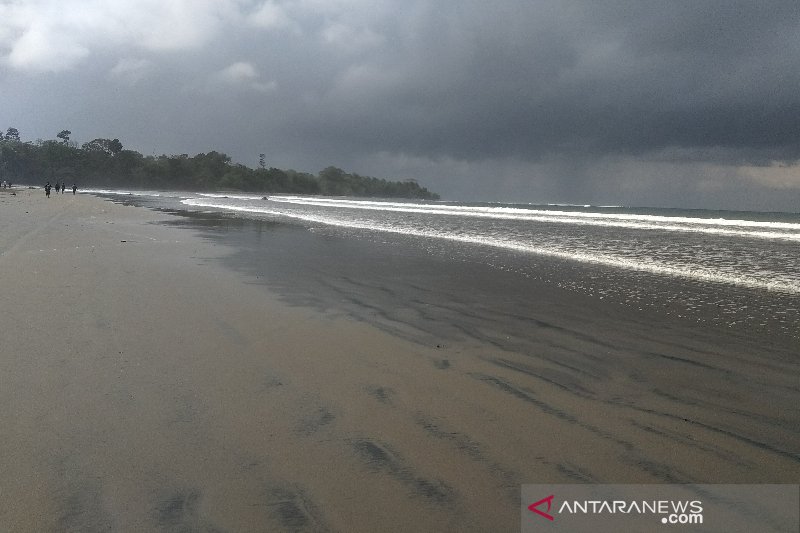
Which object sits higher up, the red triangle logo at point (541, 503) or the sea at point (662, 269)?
the sea at point (662, 269)

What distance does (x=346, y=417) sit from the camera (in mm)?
3697

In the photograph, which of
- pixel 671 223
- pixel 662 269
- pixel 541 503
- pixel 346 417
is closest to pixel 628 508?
pixel 541 503

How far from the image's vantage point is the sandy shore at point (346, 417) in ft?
8.65

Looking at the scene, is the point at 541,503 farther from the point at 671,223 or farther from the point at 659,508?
the point at 671,223

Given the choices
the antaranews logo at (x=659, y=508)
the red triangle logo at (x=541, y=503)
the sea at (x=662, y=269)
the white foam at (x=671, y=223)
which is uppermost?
the white foam at (x=671, y=223)

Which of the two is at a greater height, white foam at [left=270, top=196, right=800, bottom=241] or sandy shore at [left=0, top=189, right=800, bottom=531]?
white foam at [left=270, top=196, right=800, bottom=241]

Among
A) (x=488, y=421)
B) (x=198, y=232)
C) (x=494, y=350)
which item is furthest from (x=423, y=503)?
(x=198, y=232)

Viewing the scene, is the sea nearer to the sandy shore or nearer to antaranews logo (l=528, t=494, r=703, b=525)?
the sandy shore

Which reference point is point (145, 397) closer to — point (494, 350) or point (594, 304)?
point (494, 350)

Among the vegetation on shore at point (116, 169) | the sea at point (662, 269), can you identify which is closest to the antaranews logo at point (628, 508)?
the sea at point (662, 269)

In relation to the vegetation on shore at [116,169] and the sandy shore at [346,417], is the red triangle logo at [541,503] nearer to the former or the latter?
the sandy shore at [346,417]

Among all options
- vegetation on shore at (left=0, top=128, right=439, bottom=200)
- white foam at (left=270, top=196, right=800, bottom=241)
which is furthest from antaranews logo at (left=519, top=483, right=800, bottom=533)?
vegetation on shore at (left=0, top=128, right=439, bottom=200)

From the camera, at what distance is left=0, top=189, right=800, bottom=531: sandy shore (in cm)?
264

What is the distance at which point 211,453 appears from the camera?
10.2ft
